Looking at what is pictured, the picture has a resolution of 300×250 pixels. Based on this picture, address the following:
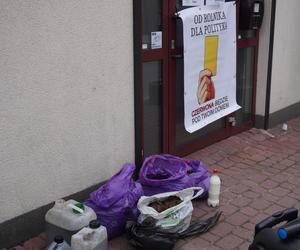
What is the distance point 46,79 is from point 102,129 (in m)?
0.76

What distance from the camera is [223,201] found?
4.15 meters

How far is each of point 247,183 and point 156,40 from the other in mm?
1739

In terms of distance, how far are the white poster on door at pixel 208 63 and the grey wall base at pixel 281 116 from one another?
2.85 ft

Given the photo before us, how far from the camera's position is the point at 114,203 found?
349 cm

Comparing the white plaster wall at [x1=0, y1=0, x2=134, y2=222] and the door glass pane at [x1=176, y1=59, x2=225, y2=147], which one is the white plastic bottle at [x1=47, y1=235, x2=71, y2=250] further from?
the door glass pane at [x1=176, y1=59, x2=225, y2=147]

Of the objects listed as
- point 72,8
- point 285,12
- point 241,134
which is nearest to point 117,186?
point 72,8

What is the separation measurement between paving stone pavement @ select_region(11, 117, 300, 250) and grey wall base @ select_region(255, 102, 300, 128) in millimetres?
137

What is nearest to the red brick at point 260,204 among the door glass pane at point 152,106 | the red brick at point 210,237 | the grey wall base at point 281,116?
the red brick at point 210,237

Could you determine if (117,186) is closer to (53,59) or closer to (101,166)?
(101,166)

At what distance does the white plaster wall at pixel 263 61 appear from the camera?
5.95 metres

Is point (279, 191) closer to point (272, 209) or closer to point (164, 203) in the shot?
point (272, 209)

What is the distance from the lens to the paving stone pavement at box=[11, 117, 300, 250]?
351 cm

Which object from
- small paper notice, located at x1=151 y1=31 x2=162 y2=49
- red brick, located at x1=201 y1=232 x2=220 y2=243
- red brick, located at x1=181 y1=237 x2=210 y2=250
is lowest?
red brick, located at x1=201 y1=232 x2=220 y2=243

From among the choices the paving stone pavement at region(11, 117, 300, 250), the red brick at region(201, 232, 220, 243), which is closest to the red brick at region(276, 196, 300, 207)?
the paving stone pavement at region(11, 117, 300, 250)
